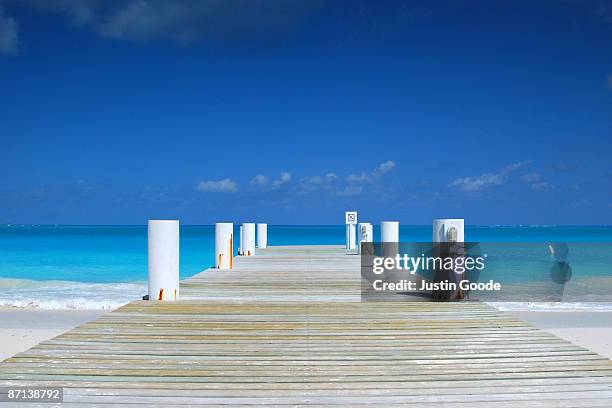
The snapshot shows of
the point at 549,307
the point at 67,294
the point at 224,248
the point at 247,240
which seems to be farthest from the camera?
the point at 67,294

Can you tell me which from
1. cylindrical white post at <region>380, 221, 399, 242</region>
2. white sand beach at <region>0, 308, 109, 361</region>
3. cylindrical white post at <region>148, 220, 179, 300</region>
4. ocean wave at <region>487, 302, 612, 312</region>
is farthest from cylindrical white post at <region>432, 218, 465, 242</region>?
ocean wave at <region>487, 302, 612, 312</region>

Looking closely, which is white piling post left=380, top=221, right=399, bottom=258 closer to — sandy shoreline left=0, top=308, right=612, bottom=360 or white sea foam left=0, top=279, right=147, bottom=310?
sandy shoreline left=0, top=308, right=612, bottom=360

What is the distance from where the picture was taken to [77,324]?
13211mm

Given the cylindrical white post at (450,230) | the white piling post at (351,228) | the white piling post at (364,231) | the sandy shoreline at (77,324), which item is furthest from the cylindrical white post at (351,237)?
the cylindrical white post at (450,230)

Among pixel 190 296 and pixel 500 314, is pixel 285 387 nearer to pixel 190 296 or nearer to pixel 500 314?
pixel 500 314

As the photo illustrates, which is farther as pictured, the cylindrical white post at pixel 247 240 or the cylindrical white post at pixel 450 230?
the cylindrical white post at pixel 247 240

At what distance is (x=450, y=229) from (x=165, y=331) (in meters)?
3.47

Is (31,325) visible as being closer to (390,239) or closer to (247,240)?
(247,240)

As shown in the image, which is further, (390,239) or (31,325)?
(31,325)

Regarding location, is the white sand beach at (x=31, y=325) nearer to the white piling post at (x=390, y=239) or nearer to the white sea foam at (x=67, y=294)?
the white sea foam at (x=67, y=294)

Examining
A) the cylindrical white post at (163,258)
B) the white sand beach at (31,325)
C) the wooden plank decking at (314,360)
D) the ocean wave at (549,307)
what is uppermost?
the cylindrical white post at (163,258)

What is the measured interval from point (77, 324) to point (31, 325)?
3.55 ft

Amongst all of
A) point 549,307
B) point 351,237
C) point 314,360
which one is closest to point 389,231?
point 314,360

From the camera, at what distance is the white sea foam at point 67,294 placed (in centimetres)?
1711
